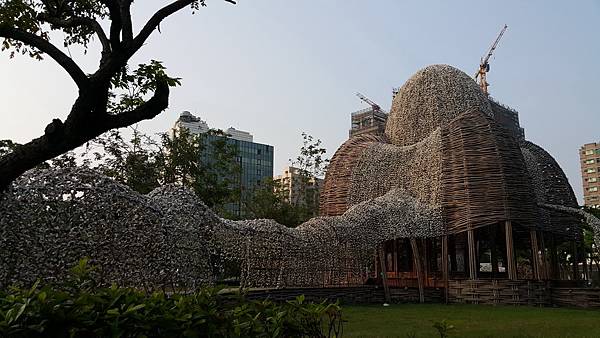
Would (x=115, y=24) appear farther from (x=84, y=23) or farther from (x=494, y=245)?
(x=494, y=245)

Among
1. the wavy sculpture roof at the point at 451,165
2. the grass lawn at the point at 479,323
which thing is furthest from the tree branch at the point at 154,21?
the wavy sculpture roof at the point at 451,165

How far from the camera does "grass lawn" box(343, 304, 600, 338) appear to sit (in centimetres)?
940

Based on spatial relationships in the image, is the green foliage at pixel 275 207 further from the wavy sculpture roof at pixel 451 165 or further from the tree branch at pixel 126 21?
the tree branch at pixel 126 21

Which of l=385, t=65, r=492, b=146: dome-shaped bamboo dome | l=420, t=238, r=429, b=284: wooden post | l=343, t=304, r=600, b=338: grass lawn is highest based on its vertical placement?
l=385, t=65, r=492, b=146: dome-shaped bamboo dome

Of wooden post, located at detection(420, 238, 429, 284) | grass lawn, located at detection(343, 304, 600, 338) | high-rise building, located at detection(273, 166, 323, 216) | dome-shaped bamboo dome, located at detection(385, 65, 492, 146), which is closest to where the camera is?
grass lawn, located at detection(343, 304, 600, 338)

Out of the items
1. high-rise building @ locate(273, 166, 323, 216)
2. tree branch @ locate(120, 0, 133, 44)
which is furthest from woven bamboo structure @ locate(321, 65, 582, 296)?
tree branch @ locate(120, 0, 133, 44)

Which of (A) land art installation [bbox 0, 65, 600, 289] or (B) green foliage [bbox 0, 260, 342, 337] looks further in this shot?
(A) land art installation [bbox 0, 65, 600, 289]

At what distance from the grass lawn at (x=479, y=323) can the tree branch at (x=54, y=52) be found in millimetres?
4646

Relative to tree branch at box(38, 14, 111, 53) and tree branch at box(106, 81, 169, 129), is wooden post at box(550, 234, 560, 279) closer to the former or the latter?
tree branch at box(106, 81, 169, 129)

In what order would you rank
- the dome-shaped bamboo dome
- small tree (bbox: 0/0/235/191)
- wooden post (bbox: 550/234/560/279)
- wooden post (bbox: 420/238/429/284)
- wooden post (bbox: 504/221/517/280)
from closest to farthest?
small tree (bbox: 0/0/235/191)
wooden post (bbox: 504/221/517/280)
wooden post (bbox: 420/238/429/284)
the dome-shaped bamboo dome
wooden post (bbox: 550/234/560/279)

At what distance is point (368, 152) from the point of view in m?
23.4

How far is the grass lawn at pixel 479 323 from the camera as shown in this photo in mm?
9405

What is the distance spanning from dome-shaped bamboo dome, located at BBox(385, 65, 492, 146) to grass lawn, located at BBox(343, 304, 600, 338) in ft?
33.0

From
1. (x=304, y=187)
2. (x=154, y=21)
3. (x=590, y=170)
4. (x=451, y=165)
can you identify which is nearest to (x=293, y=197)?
(x=304, y=187)
